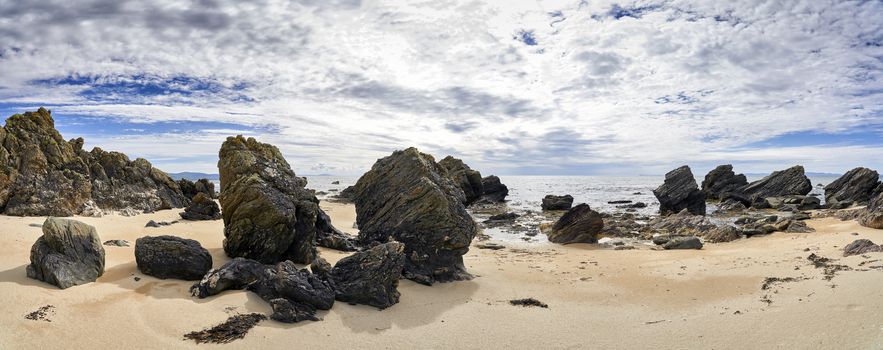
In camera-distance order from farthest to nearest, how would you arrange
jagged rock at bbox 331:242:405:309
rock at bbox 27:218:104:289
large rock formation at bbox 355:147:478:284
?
1. large rock formation at bbox 355:147:478:284
2. jagged rock at bbox 331:242:405:309
3. rock at bbox 27:218:104:289

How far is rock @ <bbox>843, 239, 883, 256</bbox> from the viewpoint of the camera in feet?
43.4

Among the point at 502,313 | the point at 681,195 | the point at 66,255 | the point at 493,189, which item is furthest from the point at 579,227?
the point at 493,189

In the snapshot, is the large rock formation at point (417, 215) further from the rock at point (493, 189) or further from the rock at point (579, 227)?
the rock at point (493, 189)

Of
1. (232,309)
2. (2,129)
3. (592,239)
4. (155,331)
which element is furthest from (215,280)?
(592,239)

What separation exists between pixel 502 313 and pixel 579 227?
14.4 metres

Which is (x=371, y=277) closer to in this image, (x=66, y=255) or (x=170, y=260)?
(x=170, y=260)

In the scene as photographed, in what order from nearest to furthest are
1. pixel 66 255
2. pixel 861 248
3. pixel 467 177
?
pixel 66 255
pixel 861 248
pixel 467 177

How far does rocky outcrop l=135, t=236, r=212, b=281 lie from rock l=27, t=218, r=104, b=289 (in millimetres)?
722

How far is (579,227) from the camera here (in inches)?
908

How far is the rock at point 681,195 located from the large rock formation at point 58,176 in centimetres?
3706

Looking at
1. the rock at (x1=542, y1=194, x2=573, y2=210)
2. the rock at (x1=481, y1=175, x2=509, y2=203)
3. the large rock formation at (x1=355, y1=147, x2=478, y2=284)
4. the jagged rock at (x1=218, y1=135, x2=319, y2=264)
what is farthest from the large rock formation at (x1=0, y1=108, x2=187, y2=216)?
the rock at (x1=481, y1=175, x2=509, y2=203)

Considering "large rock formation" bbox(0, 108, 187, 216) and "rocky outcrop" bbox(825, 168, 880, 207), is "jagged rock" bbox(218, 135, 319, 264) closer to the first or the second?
"large rock formation" bbox(0, 108, 187, 216)

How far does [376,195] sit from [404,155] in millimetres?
1473

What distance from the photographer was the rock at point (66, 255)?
8.23 m
